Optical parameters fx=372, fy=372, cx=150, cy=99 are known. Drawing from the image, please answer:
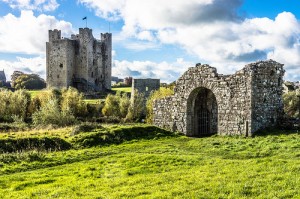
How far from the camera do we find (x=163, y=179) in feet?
38.9

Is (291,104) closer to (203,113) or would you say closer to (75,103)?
(203,113)

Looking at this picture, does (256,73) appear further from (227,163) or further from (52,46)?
(52,46)

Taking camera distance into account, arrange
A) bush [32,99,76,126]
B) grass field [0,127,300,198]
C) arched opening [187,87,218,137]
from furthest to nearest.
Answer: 1. bush [32,99,76,126]
2. arched opening [187,87,218,137]
3. grass field [0,127,300,198]

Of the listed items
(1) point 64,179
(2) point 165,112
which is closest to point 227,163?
(1) point 64,179

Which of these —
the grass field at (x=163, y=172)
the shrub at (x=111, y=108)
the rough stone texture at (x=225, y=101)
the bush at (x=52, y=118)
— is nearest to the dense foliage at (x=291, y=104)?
the rough stone texture at (x=225, y=101)

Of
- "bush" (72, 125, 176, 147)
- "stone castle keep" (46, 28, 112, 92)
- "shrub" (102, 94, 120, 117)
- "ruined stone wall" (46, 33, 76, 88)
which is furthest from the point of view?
"stone castle keep" (46, 28, 112, 92)

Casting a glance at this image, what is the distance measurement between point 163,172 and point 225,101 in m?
10.8

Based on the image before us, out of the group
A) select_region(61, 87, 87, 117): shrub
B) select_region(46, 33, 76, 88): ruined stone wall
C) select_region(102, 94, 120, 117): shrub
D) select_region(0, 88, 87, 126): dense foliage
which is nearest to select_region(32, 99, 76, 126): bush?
select_region(0, 88, 87, 126): dense foliage

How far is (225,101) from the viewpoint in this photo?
23.0 metres

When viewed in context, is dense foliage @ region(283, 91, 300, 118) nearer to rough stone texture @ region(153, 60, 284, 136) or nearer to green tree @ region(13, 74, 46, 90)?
rough stone texture @ region(153, 60, 284, 136)

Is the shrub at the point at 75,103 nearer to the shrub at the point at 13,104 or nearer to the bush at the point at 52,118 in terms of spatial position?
the shrub at the point at 13,104

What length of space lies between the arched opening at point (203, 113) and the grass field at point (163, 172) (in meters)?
6.16

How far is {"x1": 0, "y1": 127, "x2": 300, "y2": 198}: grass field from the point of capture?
Result: 1030 centimetres

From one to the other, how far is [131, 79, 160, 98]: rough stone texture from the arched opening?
897 inches
